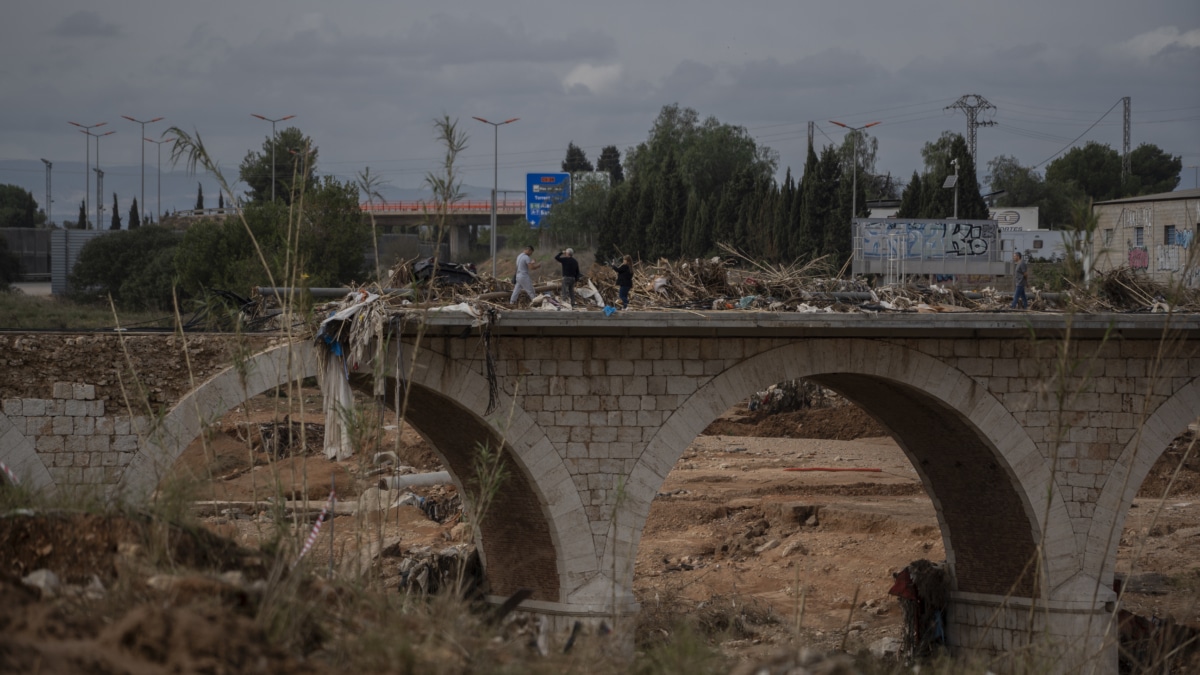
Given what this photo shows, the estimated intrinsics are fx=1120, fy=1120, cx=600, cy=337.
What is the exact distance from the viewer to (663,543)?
1855 cm

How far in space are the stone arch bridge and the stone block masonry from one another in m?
0.02

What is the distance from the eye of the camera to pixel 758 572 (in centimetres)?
1706

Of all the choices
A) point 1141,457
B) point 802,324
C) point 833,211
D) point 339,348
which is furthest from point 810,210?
point 339,348

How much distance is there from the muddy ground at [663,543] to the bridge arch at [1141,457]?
0.46 m

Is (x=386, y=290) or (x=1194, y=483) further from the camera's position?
(x=1194, y=483)

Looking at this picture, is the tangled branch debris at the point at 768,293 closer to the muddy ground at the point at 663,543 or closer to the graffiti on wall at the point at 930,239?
the muddy ground at the point at 663,543

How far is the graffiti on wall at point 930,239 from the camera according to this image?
17062 mm

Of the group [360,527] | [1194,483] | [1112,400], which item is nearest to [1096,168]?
[1194,483]

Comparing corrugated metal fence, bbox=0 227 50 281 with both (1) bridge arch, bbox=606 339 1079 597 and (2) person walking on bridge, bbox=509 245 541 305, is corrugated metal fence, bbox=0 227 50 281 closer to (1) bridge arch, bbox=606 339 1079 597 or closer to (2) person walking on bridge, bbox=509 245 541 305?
(2) person walking on bridge, bbox=509 245 541 305

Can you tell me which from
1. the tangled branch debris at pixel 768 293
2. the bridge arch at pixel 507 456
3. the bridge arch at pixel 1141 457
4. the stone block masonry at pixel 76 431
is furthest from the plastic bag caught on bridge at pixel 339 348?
the bridge arch at pixel 1141 457

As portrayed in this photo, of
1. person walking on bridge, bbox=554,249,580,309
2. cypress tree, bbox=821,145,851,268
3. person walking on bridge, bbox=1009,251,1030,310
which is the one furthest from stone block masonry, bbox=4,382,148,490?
cypress tree, bbox=821,145,851,268

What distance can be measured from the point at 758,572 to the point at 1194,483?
10146 millimetres

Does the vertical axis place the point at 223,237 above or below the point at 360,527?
above

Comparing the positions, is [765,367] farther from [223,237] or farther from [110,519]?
[223,237]
